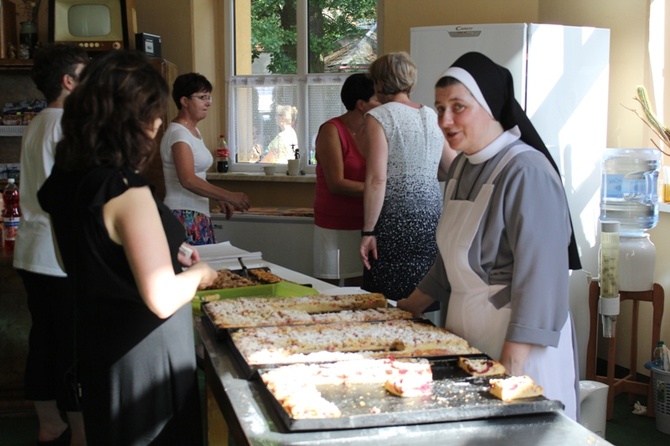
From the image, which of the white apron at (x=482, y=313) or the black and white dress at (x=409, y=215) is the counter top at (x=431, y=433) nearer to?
the white apron at (x=482, y=313)

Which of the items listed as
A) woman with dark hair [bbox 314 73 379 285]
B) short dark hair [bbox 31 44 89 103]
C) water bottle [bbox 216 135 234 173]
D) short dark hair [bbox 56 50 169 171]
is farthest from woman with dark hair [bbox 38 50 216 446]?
water bottle [bbox 216 135 234 173]

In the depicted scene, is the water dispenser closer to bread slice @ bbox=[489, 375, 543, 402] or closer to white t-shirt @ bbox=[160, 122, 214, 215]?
white t-shirt @ bbox=[160, 122, 214, 215]

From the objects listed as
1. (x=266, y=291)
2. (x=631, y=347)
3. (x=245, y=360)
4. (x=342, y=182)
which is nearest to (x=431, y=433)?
(x=245, y=360)

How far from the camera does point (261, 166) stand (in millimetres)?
6199

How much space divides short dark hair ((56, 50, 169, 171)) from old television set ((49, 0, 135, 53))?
13.2 feet

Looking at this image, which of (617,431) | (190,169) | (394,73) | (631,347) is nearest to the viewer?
(394,73)

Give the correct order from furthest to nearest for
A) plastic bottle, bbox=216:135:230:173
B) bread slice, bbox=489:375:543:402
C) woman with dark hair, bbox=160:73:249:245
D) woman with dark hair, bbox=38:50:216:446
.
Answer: plastic bottle, bbox=216:135:230:173
woman with dark hair, bbox=160:73:249:245
woman with dark hair, bbox=38:50:216:446
bread slice, bbox=489:375:543:402

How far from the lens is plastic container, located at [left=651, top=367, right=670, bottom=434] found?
3705mm

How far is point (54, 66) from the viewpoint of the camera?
2.78 meters

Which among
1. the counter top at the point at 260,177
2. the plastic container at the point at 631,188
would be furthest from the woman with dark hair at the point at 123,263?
the counter top at the point at 260,177

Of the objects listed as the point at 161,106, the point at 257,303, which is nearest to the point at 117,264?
the point at 161,106

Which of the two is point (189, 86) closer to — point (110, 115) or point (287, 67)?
point (110, 115)

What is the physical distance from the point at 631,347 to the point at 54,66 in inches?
123

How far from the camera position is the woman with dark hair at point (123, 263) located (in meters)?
1.61
